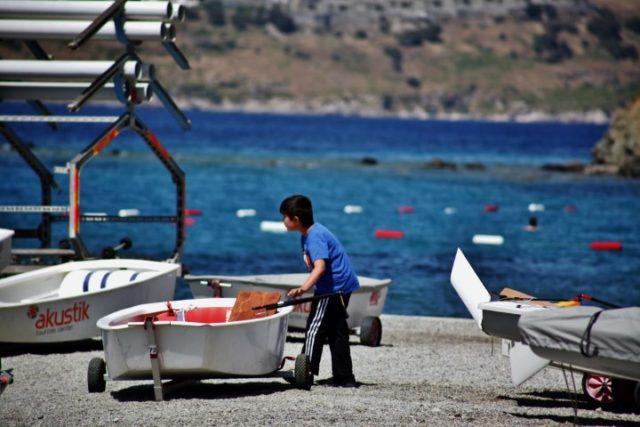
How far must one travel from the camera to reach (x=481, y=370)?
14328 mm

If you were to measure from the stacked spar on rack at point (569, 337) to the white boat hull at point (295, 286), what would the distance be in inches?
172

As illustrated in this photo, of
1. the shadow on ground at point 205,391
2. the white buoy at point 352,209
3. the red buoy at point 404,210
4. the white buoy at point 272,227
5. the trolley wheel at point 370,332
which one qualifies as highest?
the shadow on ground at point 205,391

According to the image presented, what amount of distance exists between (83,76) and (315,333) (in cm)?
968

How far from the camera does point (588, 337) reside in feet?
33.7

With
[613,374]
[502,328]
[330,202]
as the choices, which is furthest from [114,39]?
[330,202]

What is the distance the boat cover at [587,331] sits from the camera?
→ 10.2 meters

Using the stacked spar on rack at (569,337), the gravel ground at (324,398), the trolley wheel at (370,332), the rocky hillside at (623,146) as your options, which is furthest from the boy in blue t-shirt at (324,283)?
the rocky hillside at (623,146)

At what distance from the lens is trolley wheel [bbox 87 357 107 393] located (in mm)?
12070

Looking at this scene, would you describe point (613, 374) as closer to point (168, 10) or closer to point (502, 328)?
point (502, 328)

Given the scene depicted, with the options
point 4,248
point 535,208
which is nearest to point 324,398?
point 4,248

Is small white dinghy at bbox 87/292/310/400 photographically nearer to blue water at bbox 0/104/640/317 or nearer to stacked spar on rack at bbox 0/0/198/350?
stacked spar on rack at bbox 0/0/198/350

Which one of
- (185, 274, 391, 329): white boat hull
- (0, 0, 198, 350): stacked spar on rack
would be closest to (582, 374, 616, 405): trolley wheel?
(185, 274, 391, 329): white boat hull

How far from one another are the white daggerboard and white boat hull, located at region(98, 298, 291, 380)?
6.46 ft

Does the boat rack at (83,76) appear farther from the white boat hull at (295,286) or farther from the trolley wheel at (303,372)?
the trolley wheel at (303,372)
